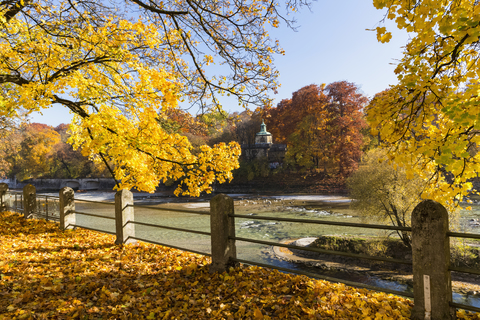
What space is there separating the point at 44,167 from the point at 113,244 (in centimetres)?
6162

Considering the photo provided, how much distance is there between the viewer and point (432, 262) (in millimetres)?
2766

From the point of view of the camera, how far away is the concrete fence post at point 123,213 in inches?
240

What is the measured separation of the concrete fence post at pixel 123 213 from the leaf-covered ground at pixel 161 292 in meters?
0.61

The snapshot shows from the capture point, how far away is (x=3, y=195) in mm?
11797

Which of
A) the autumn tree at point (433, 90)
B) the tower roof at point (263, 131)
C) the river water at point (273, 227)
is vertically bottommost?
the river water at point (273, 227)

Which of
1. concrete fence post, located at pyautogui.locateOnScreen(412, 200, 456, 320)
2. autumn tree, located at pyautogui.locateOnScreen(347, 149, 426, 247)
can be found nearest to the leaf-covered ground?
concrete fence post, located at pyautogui.locateOnScreen(412, 200, 456, 320)

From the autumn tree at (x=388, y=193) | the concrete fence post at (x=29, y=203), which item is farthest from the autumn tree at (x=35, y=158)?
the autumn tree at (x=388, y=193)

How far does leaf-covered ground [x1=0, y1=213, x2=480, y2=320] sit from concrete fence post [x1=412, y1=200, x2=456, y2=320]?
0.33 m

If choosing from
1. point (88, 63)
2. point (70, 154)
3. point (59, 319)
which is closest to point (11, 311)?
point (59, 319)

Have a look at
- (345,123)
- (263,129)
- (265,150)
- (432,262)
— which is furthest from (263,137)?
(432,262)

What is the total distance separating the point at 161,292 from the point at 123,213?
107 inches

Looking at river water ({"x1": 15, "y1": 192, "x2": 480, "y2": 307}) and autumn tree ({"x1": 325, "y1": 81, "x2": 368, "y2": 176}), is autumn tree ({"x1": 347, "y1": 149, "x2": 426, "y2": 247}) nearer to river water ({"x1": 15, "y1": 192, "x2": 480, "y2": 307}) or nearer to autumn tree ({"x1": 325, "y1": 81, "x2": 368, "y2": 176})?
river water ({"x1": 15, "y1": 192, "x2": 480, "y2": 307})

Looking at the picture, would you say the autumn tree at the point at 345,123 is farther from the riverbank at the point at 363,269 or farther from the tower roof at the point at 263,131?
the riverbank at the point at 363,269

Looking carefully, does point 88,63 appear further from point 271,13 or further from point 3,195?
point 3,195
